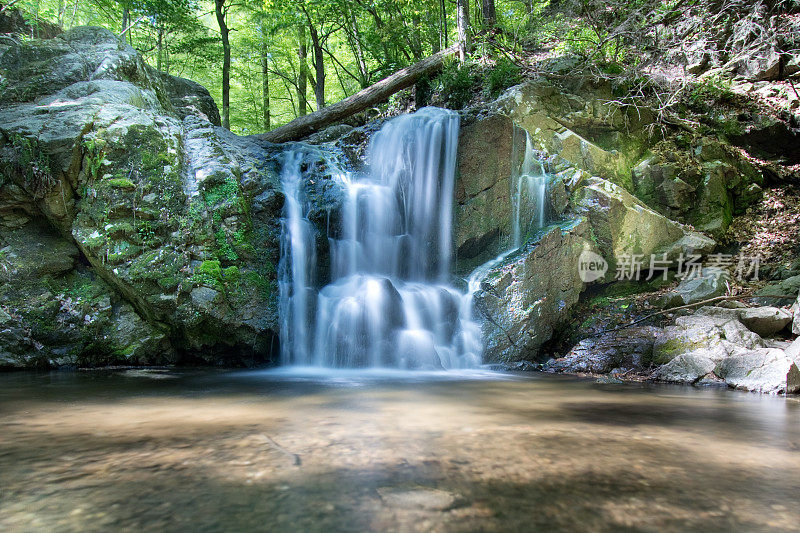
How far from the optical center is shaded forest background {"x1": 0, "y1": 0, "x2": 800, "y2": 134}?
8.95 metres

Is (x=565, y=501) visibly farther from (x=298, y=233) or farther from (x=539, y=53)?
(x=539, y=53)

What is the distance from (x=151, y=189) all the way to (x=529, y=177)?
21.7 feet

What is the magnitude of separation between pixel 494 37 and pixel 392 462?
11.4 metres

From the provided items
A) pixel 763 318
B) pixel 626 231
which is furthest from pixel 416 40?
pixel 763 318

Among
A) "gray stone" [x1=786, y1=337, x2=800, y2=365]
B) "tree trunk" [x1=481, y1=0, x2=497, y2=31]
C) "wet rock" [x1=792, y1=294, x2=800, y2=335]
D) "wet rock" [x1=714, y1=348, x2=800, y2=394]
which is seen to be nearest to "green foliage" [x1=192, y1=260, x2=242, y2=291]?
"wet rock" [x1=714, y1=348, x2=800, y2=394]

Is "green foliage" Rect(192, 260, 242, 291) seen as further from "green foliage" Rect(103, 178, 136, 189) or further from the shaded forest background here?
the shaded forest background

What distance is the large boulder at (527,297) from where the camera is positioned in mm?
7328

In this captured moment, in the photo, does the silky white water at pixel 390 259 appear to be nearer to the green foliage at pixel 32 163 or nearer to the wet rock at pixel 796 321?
the green foliage at pixel 32 163

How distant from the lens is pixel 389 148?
9.73 m

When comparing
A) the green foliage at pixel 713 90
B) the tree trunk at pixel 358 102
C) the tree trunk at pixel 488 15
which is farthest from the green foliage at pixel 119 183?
the green foliage at pixel 713 90

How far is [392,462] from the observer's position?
2.50 m

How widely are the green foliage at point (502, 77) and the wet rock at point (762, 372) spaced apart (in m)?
7.23

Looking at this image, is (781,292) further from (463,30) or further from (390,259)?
(463,30)

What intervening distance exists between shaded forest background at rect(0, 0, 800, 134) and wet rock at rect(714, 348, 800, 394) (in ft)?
16.9
